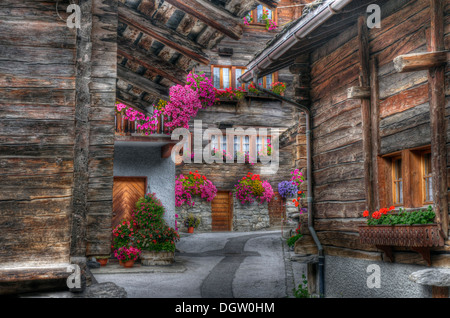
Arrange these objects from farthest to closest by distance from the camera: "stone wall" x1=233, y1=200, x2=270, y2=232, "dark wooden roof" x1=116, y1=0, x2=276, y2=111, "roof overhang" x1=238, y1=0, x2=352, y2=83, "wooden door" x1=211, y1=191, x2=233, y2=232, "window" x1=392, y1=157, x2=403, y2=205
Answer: "wooden door" x1=211, y1=191, x2=233, y2=232 < "stone wall" x1=233, y1=200, x2=270, y2=232 < "window" x1=392, y1=157, x2=403, y2=205 < "roof overhang" x1=238, y1=0, x2=352, y2=83 < "dark wooden roof" x1=116, y1=0, x2=276, y2=111

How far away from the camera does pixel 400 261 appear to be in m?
6.31

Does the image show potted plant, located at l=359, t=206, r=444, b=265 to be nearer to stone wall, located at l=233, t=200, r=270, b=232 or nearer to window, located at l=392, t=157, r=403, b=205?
window, located at l=392, t=157, r=403, b=205

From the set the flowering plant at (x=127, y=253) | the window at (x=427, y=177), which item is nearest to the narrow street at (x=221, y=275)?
the flowering plant at (x=127, y=253)

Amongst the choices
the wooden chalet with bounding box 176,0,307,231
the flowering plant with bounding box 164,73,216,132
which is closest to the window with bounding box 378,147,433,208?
the flowering plant with bounding box 164,73,216,132

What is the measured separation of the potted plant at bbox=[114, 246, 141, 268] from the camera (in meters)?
11.8

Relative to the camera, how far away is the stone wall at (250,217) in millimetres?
20219

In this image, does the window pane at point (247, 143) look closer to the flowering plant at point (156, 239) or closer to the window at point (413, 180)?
the flowering plant at point (156, 239)

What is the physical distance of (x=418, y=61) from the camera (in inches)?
210

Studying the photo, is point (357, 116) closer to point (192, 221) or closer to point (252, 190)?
point (192, 221)

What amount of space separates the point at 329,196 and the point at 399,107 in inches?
92.5

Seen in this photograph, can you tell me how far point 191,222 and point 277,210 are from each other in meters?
3.95

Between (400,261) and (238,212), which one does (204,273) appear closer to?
(400,261)

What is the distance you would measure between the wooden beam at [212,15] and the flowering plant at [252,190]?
15.1m

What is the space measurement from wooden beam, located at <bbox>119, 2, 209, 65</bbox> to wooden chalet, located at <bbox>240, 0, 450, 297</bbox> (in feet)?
6.03
